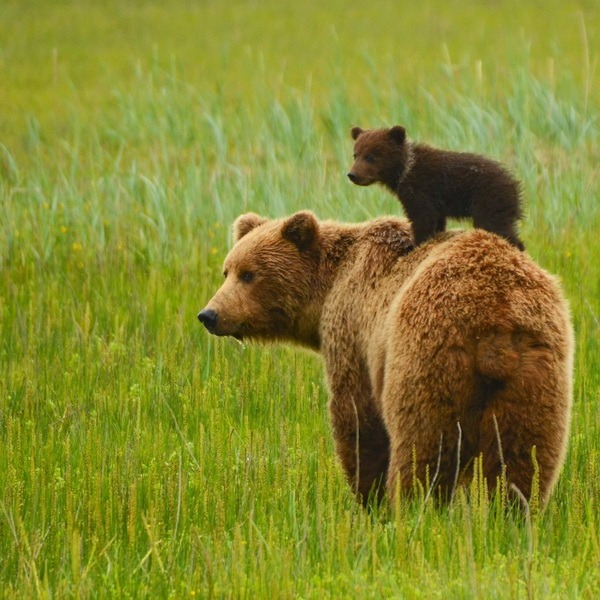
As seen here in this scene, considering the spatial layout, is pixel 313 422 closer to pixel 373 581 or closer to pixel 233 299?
pixel 233 299

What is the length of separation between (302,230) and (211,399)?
1164 millimetres

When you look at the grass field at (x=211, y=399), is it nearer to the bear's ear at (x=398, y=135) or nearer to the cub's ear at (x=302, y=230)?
the cub's ear at (x=302, y=230)

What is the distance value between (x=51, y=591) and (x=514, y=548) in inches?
62.8

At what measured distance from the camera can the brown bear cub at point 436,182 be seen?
520 centimetres

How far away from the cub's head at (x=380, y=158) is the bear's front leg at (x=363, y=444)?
149 centimetres

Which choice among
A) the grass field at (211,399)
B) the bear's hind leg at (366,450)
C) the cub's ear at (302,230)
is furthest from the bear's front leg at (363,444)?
the cub's ear at (302,230)

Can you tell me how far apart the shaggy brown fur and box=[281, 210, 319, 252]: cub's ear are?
0.49 m

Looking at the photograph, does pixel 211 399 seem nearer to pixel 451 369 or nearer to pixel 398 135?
pixel 398 135

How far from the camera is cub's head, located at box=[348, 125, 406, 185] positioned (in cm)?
605

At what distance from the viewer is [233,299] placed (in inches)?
216

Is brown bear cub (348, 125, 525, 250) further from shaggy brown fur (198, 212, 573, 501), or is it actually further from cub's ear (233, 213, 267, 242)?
cub's ear (233, 213, 267, 242)

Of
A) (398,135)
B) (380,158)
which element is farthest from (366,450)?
(398,135)

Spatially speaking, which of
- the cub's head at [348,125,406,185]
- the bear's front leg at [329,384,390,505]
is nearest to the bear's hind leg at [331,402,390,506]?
the bear's front leg at [329,384,390,505]

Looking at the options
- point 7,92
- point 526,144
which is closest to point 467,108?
point 526,144
